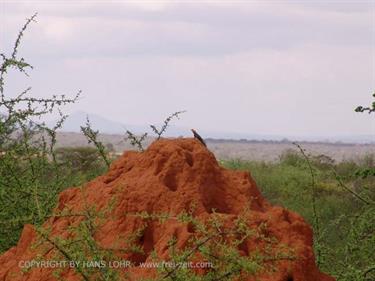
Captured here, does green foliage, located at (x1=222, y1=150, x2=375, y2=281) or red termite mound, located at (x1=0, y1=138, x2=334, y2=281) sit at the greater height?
red termite mound, located at (x1=0, y1=138, x2=334, y2=281)

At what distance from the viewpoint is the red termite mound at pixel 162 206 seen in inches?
175

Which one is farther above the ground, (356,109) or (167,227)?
(356,109)

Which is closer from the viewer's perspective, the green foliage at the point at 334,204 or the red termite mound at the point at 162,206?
the red termite mound at the point at 162,206

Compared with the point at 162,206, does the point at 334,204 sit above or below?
below

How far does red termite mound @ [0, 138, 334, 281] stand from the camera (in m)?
4.45

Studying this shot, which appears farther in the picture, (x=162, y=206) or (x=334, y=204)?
(x=334, y=204)

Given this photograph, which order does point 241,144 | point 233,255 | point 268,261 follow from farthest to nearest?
1. point 241,144
2. point 268,261
3. point 233,255

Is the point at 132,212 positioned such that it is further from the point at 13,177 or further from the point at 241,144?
the point at 241,144

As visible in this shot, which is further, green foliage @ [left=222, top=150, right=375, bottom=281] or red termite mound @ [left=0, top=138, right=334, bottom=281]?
green foliage @ [left=222, top=150, right=375, bottom=281]

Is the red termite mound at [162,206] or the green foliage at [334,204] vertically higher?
the red termite mound at [162,206]

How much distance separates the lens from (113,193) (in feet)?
15.6

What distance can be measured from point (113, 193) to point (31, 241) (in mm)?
534

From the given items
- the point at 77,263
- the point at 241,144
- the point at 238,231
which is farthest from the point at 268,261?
the point at 241,144

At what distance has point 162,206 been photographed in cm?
461
